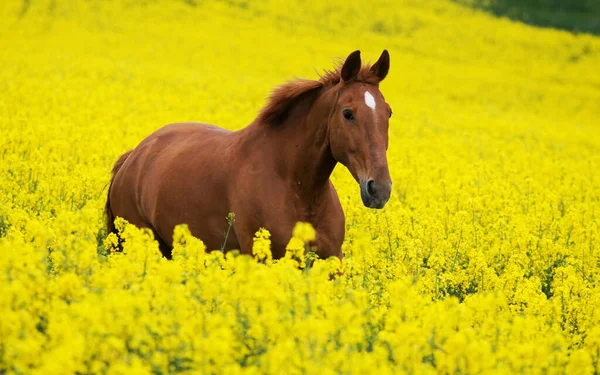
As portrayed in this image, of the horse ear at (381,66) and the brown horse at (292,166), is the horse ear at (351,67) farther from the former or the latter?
the horse ear at (381,66)

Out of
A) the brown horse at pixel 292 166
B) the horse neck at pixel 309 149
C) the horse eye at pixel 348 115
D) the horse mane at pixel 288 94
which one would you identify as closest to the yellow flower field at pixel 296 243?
the brown horse at pixel 292 166

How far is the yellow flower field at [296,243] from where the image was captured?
333cm

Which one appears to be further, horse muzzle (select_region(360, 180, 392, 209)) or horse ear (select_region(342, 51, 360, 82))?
horse ear (select_region(342, 51, 360, 82))

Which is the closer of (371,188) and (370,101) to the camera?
(371,188)

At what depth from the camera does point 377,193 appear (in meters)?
4.99

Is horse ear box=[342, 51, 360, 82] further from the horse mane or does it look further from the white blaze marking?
the white blaze marking

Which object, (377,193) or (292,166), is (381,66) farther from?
(377,193)

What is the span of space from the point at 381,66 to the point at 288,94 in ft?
2.19

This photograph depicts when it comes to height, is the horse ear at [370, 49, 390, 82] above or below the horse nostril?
above

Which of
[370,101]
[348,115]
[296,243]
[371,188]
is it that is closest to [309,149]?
[348,115]

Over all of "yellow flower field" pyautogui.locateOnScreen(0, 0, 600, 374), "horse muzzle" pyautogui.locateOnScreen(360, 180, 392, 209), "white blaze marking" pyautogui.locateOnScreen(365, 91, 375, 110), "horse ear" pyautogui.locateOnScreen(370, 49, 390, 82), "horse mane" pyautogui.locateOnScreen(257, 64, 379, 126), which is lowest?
"yellow flower field" pyautogui.locateOnScreen(0, 0, 600, 374)

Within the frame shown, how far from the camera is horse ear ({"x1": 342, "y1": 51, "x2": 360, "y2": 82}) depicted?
540cm

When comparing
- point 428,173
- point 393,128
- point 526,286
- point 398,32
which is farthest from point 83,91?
point 398,32

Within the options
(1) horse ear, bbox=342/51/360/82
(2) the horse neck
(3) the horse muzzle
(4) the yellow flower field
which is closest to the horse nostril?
(3) the horse muzzle
